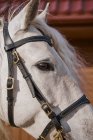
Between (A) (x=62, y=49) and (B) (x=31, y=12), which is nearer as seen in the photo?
(B) (x=31, y=12)

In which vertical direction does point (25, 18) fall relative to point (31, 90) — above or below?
above

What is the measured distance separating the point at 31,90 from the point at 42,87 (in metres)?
0.07

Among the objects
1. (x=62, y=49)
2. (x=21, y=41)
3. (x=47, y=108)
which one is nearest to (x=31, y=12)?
(x=21, y=41)

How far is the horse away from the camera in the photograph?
7.52ft

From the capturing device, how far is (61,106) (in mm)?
2299

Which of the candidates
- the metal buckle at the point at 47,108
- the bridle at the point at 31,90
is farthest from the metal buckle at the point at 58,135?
the metal buckle at the point at 47,108

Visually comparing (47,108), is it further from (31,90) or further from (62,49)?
(62,49)

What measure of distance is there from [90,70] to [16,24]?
6.15 ft

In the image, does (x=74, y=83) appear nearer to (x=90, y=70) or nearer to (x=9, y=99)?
(x=9, y=99)

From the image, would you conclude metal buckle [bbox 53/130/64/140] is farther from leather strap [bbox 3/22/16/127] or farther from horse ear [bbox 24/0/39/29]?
horse ear [bbox 24/0/39/29]

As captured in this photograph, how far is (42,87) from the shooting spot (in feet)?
7.55

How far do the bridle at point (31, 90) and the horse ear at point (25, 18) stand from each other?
68 mm

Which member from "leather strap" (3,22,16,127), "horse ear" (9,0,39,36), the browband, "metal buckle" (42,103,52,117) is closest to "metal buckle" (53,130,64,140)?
"metal buckle" (42,103,52,117)

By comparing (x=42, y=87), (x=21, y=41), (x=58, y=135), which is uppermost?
(x=21, y=41)
